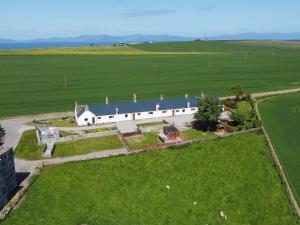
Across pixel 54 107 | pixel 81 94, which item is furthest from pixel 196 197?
pixel 81 94

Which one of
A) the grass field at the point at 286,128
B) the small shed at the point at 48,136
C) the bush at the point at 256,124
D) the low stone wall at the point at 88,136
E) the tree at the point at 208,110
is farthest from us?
the bush at the point at 256,124

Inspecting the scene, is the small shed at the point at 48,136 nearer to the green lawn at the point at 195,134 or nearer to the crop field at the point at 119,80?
the crop field at the point at 119,80

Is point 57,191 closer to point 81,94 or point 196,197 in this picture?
point 196,197

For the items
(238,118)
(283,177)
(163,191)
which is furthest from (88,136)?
(283,177)

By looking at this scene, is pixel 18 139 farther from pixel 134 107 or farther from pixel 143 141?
pixel 134 107

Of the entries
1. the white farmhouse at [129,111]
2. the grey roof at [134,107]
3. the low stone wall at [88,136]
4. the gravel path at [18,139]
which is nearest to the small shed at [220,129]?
the grey roof at [134,107]

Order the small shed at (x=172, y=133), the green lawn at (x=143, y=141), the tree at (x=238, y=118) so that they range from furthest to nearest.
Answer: the tree at (x=238, y=118) < the small shed at (x=172, y=133) < the green lawn at (x=143, y=141)

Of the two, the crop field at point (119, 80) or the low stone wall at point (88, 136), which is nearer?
the low stone wall at point (88, 136)

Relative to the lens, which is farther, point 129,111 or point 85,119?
point 129,111
